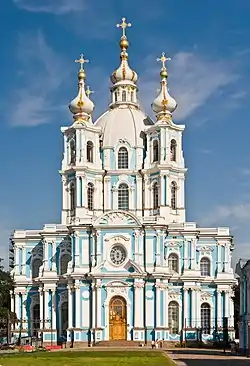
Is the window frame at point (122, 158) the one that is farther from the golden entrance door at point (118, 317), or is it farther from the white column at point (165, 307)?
the golden entrance door at point (118, 317)

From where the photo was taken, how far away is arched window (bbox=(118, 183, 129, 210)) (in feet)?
243

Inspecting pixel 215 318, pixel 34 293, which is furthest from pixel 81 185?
pixel 215 318

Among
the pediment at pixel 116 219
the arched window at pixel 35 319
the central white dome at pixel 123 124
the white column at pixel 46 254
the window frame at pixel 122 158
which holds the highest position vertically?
the central white dome at pixel 123 124

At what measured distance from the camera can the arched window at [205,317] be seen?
230 ft

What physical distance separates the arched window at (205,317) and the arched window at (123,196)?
10864 millimetres

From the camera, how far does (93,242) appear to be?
67.7 meters

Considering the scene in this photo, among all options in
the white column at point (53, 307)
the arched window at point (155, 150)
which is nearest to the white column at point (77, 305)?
the white column at point (53, 307)

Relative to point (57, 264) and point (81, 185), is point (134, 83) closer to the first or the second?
point (81, 185)

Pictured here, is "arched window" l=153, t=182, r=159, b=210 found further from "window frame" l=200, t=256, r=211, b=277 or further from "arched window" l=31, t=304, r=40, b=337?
"arched window" l=31, t=304, r=40, b=337

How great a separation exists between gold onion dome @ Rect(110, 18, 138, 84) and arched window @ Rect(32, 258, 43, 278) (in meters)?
18.2

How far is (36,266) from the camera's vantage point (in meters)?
73.4

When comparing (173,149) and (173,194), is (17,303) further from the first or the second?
(173,149)

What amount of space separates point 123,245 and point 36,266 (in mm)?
9892

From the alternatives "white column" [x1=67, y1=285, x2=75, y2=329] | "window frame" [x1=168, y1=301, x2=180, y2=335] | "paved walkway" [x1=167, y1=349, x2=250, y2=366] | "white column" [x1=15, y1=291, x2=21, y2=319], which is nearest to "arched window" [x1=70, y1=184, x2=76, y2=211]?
"white column" [x1=67, y1=285, x2=75, y2=329]
